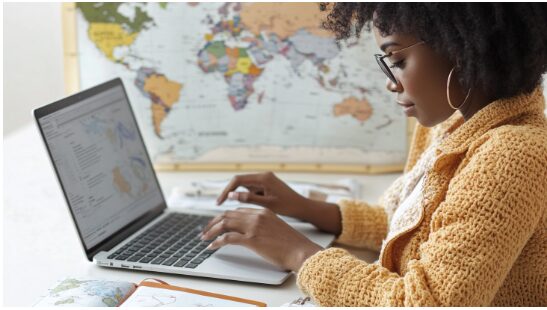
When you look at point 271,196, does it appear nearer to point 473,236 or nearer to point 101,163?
point 101,163

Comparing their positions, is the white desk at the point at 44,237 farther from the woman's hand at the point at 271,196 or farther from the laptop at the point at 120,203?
the woman's hand at the point at 271,196

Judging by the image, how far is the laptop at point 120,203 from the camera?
1.26m

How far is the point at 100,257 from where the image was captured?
4.23 ft

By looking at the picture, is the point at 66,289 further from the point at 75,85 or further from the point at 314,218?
the point at 75,85

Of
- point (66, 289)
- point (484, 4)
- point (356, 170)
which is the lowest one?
point (356, 170)

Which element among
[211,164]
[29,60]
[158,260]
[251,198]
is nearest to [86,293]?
[158,260]

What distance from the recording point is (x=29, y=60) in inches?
101

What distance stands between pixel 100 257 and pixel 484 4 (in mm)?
685

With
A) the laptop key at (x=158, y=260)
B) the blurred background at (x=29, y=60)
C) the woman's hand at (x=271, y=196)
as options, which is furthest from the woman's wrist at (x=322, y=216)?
the blurred background at (x=29, y=60)

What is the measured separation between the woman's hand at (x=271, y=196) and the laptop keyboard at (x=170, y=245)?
0.30 feet

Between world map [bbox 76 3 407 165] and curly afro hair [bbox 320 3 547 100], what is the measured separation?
0.75 m

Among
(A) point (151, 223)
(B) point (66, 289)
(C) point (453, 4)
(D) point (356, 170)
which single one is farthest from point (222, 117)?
(C) point (453, 4)

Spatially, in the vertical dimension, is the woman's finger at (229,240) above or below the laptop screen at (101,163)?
below

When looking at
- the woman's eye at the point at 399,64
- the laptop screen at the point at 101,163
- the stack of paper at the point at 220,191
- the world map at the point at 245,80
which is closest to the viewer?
the woman's eye at the point at 399,64
